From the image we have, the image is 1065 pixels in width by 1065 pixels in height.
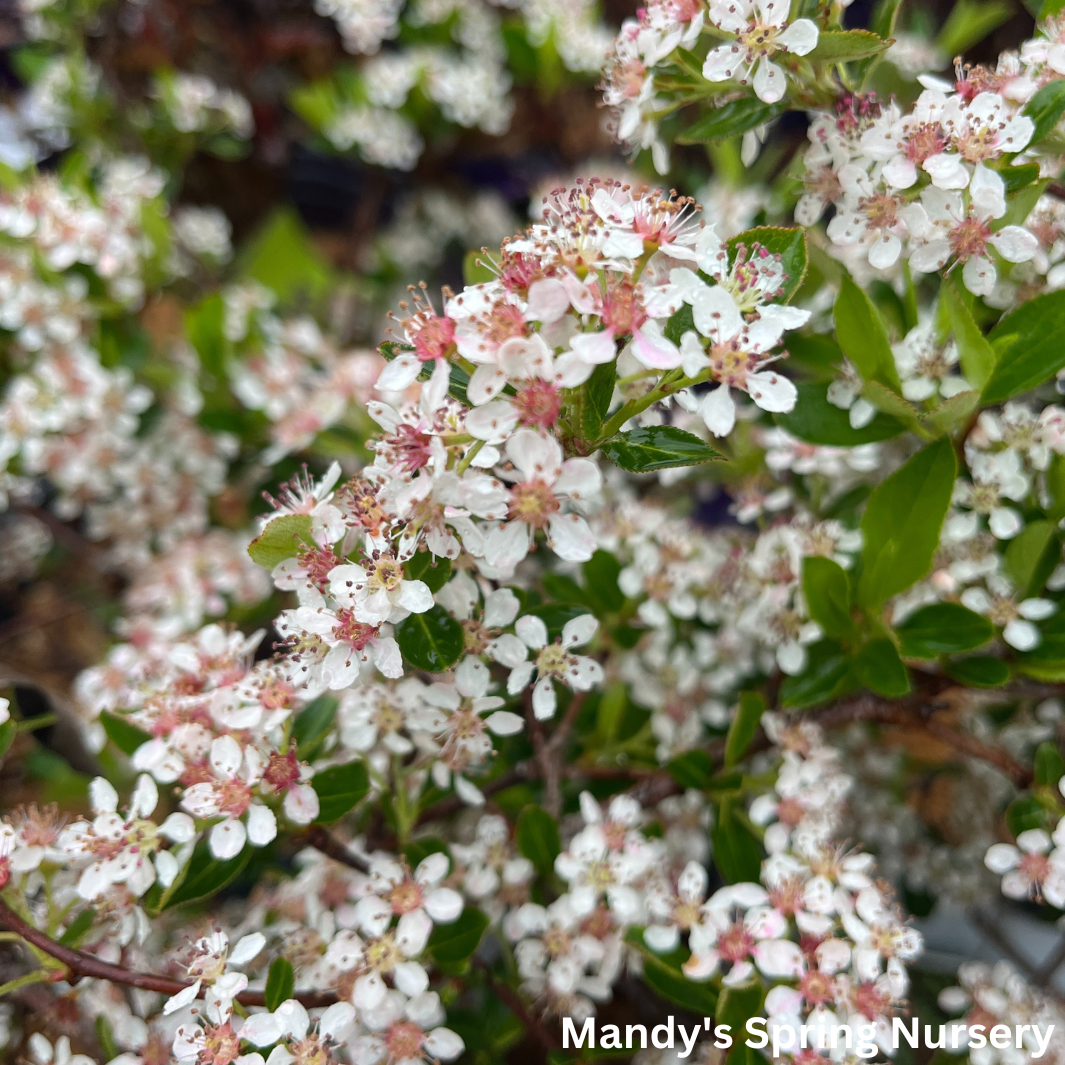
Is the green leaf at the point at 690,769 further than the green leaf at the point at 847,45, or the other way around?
the green leaf at the point at 690,769

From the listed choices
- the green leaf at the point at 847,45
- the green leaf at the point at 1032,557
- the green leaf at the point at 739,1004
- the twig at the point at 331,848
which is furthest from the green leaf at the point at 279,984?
the green leaf at the point at 847,45

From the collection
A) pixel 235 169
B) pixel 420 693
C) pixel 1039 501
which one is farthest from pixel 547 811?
pixel 235 169

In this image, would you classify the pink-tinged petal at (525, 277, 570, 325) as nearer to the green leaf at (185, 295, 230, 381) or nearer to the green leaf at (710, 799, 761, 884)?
the green leaf at (710, 799, 761, 884)

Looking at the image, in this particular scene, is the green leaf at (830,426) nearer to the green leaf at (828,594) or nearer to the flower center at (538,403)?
the green leaf at (828,594)

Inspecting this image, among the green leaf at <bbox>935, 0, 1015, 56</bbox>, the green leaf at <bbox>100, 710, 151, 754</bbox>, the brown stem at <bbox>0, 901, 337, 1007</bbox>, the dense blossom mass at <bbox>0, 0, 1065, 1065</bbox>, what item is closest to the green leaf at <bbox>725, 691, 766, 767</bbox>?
the dense blossom mass at <bbox>0, 0, 1065, 1065</bbox>

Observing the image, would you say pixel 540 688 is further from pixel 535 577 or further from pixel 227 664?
pixel 535 577

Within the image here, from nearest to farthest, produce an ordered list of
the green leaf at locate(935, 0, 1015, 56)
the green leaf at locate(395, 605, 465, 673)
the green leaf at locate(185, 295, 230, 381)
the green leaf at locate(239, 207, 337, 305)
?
1. the green leaf at locate(395, 605, 465, 673)
2. the green leaf at locate(185, 295, 230, 381)
3. the green leaf at locate(935, 0, 1015, 56)
4. the green leaf at locate(239, 207, 337, 305)

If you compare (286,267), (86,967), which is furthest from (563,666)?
(286,267)
